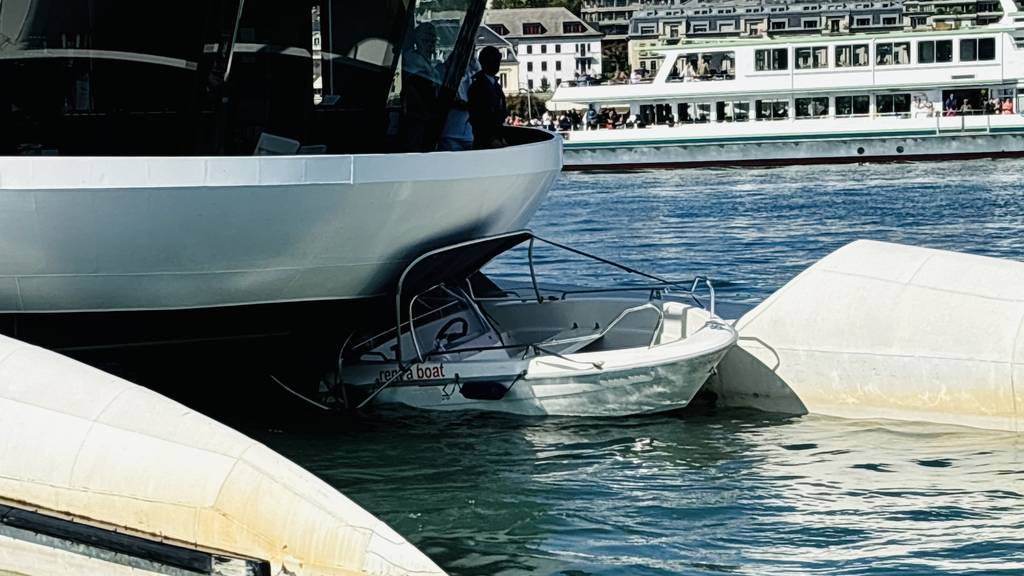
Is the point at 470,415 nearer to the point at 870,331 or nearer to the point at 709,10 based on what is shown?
the point at 870,331

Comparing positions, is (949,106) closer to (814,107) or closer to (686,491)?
(814,107)

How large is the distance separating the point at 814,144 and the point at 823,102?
421 cm

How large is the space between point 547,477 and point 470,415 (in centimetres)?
215

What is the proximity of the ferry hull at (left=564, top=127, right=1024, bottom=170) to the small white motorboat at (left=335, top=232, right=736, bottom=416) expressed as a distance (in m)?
41.4

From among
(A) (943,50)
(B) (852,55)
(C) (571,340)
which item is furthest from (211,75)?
(B) (852,55)

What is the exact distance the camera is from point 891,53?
60188 mm

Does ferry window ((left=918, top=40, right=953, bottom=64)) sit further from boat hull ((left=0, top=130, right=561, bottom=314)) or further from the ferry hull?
boat hull ((left=0, top=130, right=561, bottom=314))

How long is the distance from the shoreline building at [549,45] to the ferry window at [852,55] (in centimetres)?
10848

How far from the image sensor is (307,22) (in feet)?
45.7

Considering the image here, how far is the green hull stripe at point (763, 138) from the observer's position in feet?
184

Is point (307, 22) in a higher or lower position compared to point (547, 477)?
higher

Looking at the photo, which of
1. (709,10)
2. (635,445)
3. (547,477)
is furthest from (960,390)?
(709,10)

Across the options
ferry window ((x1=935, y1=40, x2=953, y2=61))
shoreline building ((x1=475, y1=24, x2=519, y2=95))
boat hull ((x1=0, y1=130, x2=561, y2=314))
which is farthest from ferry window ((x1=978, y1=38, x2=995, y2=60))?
shoreline building ((x1=475, y1=24, x2=519, y2=95))

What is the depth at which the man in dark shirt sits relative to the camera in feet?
50.3
